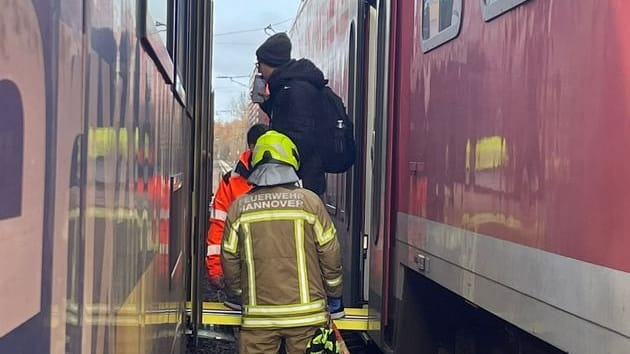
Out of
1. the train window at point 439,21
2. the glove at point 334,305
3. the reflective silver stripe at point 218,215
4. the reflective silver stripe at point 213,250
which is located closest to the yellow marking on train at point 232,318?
the glove at point 334,305

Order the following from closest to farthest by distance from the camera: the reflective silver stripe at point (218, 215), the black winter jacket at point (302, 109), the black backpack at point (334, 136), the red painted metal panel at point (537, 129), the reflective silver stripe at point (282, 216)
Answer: the red painted metal panel at point (537, 129)
the reflective silver stripe at point (282, 216)
the reflective silver stripe at point (218, 215)
the black winter jacket at point (302, 109)
the black backpack at point (334, 136)

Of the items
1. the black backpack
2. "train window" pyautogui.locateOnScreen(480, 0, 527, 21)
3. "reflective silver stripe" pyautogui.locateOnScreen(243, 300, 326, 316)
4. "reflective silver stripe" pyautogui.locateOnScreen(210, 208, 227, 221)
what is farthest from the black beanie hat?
"train window" pyautogui.locateOnScreen(480, 0, 527, 21)

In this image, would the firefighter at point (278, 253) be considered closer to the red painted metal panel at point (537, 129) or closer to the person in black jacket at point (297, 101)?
the red painted metal panel at point (537, 129)

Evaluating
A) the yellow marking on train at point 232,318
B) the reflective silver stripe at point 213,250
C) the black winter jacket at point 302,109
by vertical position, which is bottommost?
the yellow marking on train at point 232,318

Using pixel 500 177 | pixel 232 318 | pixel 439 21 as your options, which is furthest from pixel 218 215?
pixel 500 177

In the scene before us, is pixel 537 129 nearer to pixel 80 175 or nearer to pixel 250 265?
pixel 80 175

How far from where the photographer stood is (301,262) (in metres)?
4.40

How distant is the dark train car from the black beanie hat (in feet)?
10.3

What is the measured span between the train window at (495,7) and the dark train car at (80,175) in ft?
3.68

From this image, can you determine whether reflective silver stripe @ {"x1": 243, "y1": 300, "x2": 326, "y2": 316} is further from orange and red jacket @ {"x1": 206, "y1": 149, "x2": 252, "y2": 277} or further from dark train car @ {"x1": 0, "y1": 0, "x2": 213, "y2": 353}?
dark train car @ {"x1": 0, "y1": 0, "x2": 213, "y2": 353}

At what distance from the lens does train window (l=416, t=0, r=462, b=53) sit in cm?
382

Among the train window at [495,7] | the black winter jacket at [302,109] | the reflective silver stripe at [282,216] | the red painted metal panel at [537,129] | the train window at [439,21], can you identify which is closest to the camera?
the red painted metal panel at [537,129]

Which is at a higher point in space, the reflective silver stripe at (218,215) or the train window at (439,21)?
the train window at (439,21)

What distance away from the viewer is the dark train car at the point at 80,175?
3.26ft
